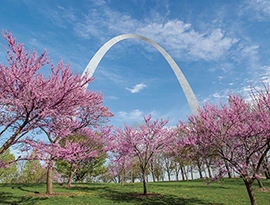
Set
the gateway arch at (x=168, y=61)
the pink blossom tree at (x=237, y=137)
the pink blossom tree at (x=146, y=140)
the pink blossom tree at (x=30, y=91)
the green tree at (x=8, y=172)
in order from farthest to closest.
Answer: the gateway arch at (x=168, y=61), the green tree at (x=8, y=172), the pink blossom tree at (x=146, y=140), the pink blossom tree at (x=237, y=137), the pink blossom tree at (x=30, y=91)

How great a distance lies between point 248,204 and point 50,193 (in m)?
12.7

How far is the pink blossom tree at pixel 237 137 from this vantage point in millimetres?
8656

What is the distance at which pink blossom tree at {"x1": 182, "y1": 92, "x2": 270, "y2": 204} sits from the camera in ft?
28.4

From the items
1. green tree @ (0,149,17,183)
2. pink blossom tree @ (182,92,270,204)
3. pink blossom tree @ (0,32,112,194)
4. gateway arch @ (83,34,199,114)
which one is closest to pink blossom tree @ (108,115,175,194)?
pink blossom tree @ (182,92,270,204)

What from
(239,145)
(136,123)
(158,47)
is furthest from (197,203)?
(158,47)

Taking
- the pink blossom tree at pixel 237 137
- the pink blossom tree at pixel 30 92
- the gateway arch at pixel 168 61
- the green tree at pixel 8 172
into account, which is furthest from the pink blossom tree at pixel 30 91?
the green tree at pixel 8 172

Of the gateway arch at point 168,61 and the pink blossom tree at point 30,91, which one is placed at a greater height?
the gateway arch at point 168,61

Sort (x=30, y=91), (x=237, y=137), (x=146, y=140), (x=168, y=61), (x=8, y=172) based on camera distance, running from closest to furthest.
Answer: (x=30, y=91) < (x=237, y=137) < (x=146, y=140) < (x=8, y=172) < (x=168, y=61)

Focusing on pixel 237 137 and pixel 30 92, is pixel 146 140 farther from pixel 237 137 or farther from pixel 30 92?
pixel 30 92

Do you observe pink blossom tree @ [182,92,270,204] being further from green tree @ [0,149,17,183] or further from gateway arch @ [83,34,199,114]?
green tree @ [0,149,17,183]

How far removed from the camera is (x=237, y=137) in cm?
919

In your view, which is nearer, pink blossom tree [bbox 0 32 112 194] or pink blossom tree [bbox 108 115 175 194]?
pink blossom tree [bbox 0 32 112 194]

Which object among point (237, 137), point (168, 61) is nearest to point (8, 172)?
point (237, 137)

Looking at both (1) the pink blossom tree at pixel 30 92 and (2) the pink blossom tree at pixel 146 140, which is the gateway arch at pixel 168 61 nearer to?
(2) the pink blossom tree at pixel 146 140
